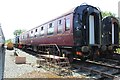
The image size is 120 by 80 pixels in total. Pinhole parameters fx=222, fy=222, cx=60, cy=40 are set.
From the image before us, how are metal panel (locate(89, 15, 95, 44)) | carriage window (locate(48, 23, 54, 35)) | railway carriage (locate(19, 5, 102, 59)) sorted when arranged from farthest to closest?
carriage window (locate(48, 23, 54, 35)) < metal panel (locate(89, 15, 95, 44)) < railway carriage (locate(19, 5, 102, 59))

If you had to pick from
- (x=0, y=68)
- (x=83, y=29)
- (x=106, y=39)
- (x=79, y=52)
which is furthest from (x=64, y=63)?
(x=0, y=68)

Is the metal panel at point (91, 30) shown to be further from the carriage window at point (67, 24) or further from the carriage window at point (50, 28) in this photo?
the carriage window at point (50, 28)

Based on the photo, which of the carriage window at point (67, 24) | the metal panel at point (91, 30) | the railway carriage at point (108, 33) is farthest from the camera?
the railway carriage at point (108, 33)

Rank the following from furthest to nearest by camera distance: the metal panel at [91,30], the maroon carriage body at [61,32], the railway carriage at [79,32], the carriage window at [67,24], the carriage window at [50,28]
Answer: the carriage window at [50,28] → the metal panel at [91,30] → the carriage window at [67,24] → the maroon carriage body at [61,32] → the railway carriage at [79,32]

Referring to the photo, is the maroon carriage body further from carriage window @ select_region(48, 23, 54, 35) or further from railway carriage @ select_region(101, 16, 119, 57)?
railway carriage @ select_region(101, 16, 119, 57)

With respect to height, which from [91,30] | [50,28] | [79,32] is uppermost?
[50,28]

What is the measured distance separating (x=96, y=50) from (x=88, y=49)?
1139mm

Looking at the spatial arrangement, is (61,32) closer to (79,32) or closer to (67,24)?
(67,24)

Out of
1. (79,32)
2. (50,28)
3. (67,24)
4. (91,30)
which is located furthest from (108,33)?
(50,28)

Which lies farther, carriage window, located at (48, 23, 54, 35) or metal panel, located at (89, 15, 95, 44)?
carriage window, located at (48, 23, 54, 35)

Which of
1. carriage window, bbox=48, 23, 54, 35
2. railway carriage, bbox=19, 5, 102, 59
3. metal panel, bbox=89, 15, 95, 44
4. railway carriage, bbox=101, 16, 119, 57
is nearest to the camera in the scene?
railway carriage, bbox=19, 5, 102, 59

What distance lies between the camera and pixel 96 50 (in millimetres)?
12156

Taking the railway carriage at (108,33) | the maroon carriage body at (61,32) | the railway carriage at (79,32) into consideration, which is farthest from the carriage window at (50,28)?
the railway carriage at (108,33)

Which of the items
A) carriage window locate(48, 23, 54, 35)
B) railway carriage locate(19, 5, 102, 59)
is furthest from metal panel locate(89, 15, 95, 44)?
carriage window locate(48, 23, 54, 35)
